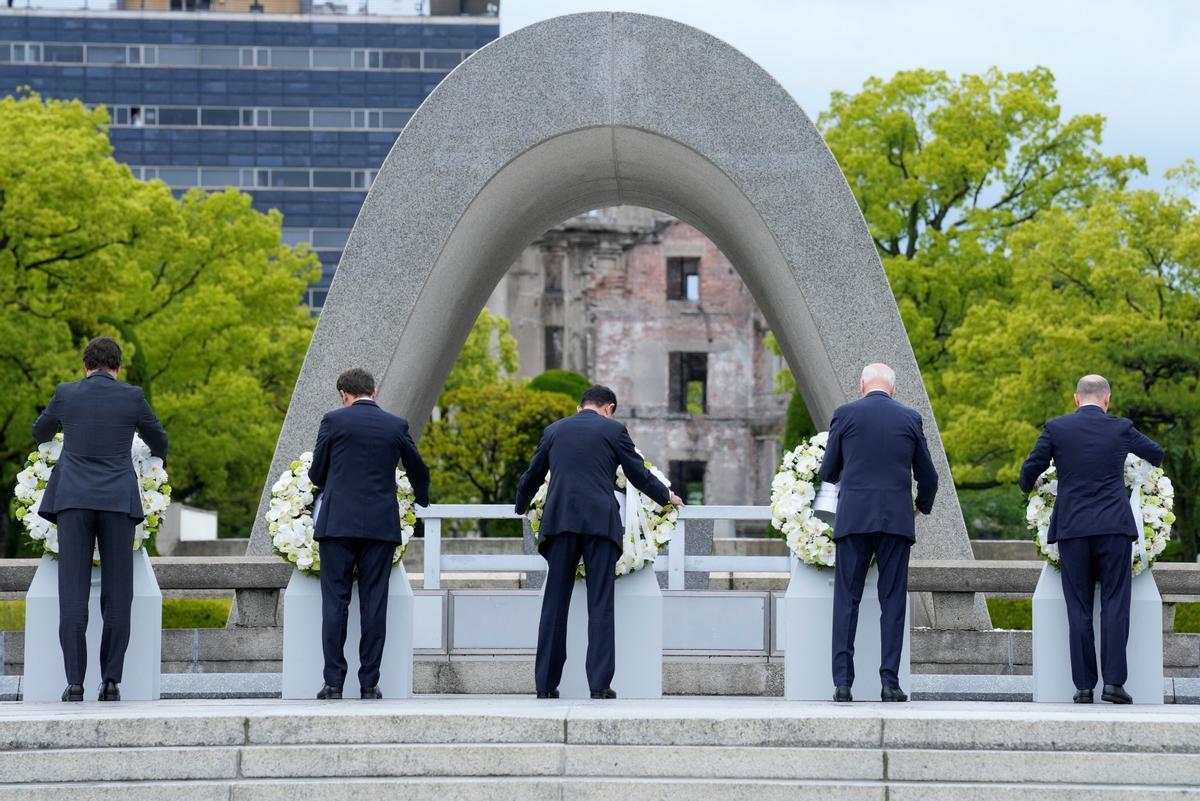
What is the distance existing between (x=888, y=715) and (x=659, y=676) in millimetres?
2221

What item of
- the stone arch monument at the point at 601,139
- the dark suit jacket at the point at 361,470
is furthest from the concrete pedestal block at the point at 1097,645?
the stone arch monument at the point at 601,139

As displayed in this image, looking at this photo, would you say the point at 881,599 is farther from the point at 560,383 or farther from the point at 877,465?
the point at 560,383

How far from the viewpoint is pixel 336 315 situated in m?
13.4

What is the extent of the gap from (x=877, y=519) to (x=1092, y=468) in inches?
49.2

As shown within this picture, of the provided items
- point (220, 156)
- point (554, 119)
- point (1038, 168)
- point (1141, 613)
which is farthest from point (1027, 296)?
point (220, 156)

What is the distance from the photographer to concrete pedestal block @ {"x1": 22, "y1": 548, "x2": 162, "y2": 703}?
912 cm

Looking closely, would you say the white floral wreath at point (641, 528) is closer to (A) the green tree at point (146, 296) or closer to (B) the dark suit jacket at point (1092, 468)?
(B) the dark suit jacket at point (1092, 468)

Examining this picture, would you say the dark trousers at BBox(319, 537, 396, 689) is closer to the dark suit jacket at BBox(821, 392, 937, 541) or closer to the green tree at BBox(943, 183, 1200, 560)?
the dark suit jacket at BBox(821, 392, 937, 541)

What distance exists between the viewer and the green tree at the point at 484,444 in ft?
124

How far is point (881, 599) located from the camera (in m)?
8.71

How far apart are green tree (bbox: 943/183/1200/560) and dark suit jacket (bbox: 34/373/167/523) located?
1777 cm

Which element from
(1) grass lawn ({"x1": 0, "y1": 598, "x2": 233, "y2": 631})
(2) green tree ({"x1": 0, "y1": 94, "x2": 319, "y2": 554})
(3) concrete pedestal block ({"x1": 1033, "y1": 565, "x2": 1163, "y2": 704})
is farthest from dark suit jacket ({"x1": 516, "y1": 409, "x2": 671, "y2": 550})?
(2) green tree ({"x1": 0, "y1": 94, "x2": 319, "y2": 554})

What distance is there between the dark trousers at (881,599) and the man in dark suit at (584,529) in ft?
3.85

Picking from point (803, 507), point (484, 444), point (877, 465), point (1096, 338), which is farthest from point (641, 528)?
point (484, 444)
